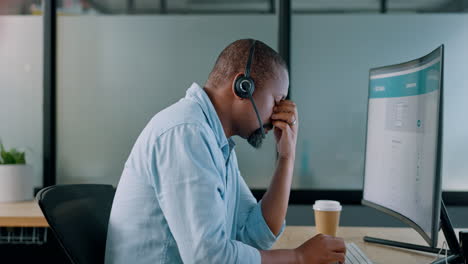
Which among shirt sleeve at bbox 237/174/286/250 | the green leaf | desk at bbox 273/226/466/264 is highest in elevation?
the green leaf

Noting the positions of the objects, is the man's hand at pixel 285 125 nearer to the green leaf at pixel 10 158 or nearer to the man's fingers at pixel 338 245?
the man's fingers at pixel 338 245

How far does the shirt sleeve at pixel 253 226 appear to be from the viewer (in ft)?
4.22

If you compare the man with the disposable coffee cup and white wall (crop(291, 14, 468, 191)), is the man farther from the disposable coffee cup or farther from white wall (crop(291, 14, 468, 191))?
white wall (crop(291, 14, 468, 191))

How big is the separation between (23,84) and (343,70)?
1737mm

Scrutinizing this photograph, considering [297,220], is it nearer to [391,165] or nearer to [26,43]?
[391,165]

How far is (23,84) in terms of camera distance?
262 centimetres

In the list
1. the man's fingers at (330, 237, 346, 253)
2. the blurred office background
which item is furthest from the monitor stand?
the blurred office background

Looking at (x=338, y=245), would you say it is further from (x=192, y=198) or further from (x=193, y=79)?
(x=193, y=79)

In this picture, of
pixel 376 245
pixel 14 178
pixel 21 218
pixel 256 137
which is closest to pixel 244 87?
pixel 256 137

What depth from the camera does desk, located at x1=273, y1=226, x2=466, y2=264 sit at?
1.22 m

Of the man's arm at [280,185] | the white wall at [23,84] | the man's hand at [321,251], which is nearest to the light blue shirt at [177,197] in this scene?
the man's hand at [321,251]

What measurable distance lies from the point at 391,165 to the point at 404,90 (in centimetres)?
21

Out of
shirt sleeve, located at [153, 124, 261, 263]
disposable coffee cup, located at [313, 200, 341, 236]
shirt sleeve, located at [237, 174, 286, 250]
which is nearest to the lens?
shirt sleeve, located at [153, 124, 261, 263]

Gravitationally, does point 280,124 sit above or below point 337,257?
above
